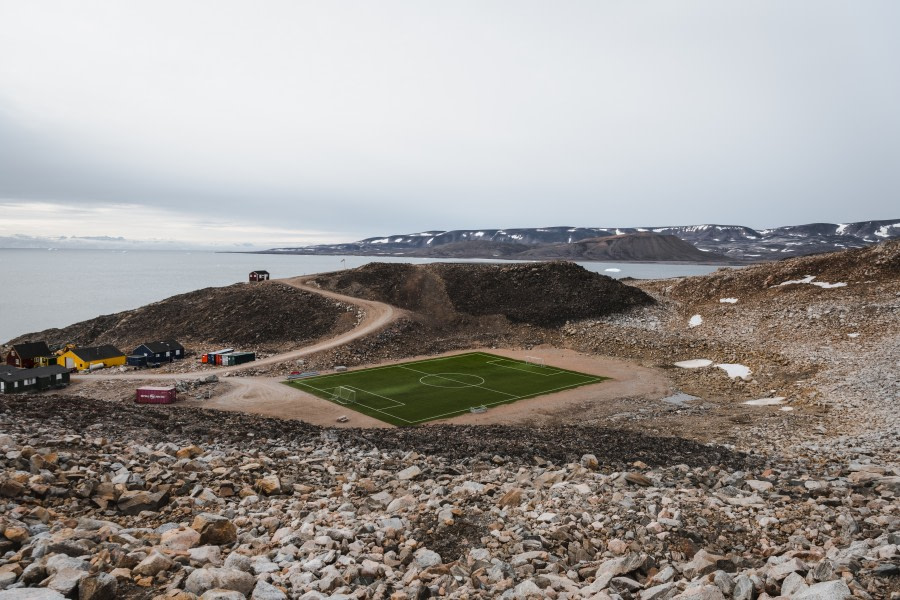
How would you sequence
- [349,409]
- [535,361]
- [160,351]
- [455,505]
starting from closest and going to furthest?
[455,505], [349,409], [160,351], [535,361]

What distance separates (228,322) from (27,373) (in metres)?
23.9

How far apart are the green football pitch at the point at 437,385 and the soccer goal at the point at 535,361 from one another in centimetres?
18

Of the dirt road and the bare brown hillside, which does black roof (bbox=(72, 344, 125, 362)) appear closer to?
the dirt road

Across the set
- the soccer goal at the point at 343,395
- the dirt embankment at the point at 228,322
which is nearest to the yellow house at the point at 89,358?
the dirt embankment at the point at 228,322

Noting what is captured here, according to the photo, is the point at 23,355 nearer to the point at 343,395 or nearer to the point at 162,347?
the point at 162,347

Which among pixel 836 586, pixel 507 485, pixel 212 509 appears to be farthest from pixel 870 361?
pixel 212 509

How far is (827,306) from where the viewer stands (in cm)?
5350

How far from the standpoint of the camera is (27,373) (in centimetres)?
4106

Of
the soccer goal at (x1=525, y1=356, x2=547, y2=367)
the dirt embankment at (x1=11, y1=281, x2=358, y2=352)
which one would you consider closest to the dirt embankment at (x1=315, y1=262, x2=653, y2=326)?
the dirt embankment at (x1=11, y1=281, x2=358, y2=352)

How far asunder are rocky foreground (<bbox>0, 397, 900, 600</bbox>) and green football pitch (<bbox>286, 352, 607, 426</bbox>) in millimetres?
17129

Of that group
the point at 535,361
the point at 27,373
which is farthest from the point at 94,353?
the point at 535,361

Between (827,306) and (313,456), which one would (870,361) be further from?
(313,456)

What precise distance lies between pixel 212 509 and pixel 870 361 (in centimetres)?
4617

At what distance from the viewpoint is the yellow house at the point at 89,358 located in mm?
50844
